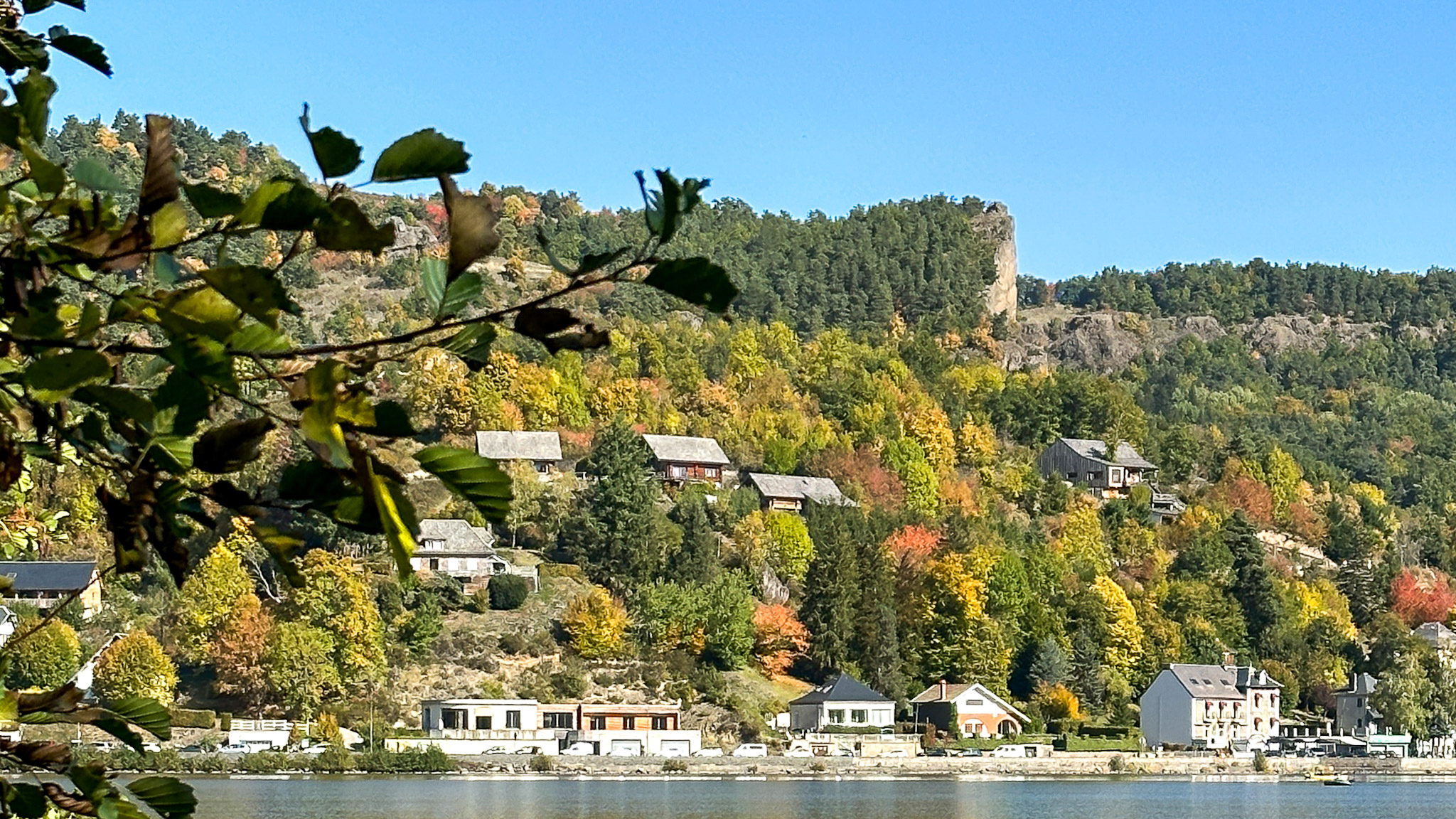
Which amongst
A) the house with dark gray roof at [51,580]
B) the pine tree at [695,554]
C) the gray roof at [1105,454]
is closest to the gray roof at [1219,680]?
the pine tree at [695,554]

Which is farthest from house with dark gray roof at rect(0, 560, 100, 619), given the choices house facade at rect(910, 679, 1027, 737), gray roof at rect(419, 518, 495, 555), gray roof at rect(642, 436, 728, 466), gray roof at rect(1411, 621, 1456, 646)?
gray roof at rect(1411, 621, 1456, 646)

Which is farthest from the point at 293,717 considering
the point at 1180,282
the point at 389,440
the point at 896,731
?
the point at 1180,282

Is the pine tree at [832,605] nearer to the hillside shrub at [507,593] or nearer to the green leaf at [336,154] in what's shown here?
the hillside shrub at [507,593]

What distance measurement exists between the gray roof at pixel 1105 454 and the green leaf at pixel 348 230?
95.2m

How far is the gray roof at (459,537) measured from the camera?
6988 cm

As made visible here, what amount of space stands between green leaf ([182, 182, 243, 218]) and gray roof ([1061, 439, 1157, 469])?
95238mm

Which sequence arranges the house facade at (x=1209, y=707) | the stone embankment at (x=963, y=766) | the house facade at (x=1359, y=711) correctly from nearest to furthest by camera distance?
the stone embankment at (x=963, y=766)
the house facade at (x=1209, y=707)
the house facade at (x=1359, y=711)

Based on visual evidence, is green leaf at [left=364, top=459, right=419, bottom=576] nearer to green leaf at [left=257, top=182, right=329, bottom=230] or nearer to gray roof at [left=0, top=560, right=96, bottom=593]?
green leaf at [left=257, top=182, right=329, bottom=230]

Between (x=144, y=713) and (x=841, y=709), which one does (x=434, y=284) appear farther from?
(x=841, y=709)

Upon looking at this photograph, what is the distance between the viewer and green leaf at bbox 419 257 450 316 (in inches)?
72.2

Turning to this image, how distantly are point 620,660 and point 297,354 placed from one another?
64988mm

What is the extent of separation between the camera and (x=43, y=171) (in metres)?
1.77

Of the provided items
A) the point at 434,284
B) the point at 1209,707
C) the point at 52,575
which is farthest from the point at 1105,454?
the point at 434,284

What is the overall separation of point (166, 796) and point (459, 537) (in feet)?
226
